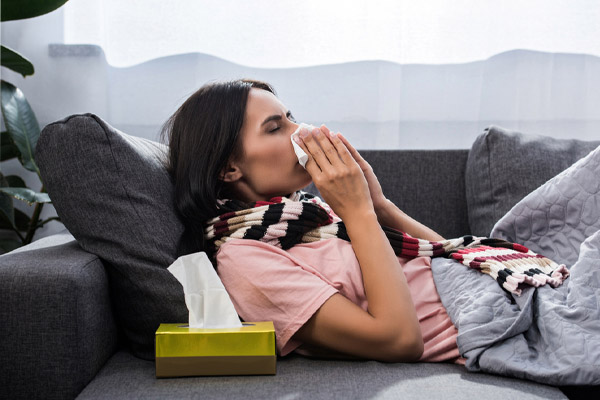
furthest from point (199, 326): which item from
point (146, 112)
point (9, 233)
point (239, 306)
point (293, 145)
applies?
point (9, 233)

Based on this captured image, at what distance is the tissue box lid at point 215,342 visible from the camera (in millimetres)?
871

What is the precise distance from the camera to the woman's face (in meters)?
1.16

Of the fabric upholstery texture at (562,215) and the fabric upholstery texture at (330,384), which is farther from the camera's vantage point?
the fabric upholstery texture at (562,215)

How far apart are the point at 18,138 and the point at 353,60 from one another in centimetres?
127

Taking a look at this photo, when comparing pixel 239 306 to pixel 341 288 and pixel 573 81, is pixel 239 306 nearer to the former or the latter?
pixel 341 288

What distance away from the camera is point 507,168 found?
1634 mm

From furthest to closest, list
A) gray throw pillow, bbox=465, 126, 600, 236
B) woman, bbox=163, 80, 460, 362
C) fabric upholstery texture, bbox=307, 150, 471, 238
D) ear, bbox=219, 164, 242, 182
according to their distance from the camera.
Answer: fabric upholstery texture, bbox=307, 150, 471, 238, gray throw pillow, bbox=465, 126, 600, 236, ear, bbox=219, 164, 242, 182, woman, bbox=163, 80, 460, 362

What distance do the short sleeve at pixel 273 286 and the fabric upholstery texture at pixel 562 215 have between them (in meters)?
0.64

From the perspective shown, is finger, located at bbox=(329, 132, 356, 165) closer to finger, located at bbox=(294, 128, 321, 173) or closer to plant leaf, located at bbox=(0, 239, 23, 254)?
finger, located at bbox=(294, 128, 321, 173)

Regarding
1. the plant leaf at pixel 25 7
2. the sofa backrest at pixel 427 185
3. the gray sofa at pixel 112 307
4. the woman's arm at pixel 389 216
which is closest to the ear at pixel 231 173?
the gray sofa at pixel 112 307

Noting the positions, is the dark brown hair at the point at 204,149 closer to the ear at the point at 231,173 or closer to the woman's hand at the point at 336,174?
the ear at the point at 231,173

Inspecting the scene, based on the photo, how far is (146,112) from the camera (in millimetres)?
2139

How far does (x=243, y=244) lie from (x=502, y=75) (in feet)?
4.89

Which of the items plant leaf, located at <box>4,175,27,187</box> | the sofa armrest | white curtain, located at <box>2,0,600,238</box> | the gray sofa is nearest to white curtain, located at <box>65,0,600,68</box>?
white curtain, located at <box>2,0,600,238</box>
